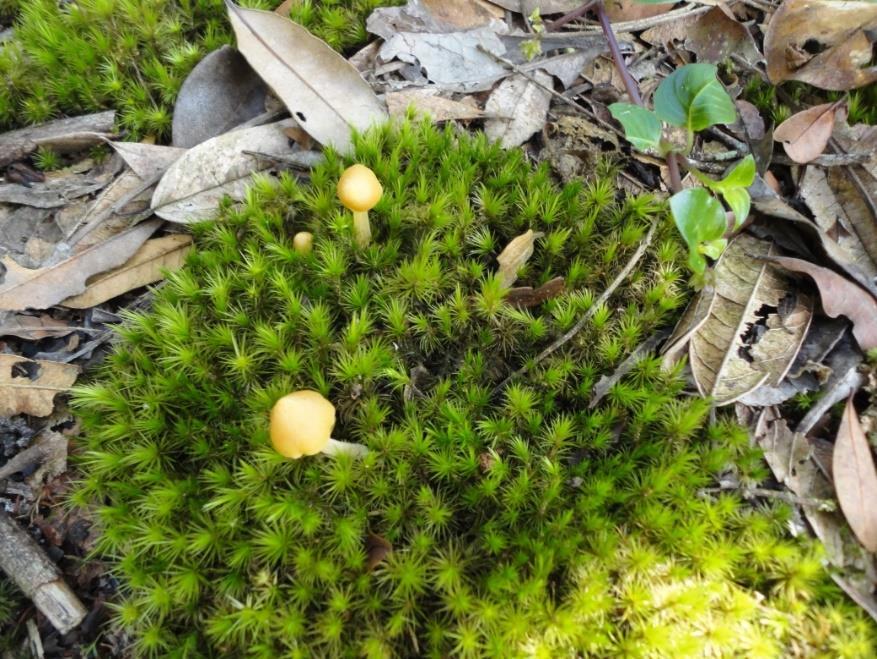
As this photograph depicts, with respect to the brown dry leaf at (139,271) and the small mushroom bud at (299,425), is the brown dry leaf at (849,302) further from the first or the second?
the brown dry leaf at (139,271)

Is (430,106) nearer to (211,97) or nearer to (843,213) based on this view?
(211,97)

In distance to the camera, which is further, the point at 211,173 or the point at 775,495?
the point at 211,173

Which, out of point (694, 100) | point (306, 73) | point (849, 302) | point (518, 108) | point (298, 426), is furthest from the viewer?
point (518, 108)

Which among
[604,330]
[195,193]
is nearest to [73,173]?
[195,193]

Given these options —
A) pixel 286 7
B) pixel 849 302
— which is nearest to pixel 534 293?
pixel 849 302

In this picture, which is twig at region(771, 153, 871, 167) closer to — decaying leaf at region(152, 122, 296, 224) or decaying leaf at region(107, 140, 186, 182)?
decaying leaf at region(152, 122, 296, 224)

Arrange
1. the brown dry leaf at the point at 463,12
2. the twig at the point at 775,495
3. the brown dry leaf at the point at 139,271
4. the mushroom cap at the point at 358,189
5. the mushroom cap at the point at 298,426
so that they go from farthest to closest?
the brown dry leaf at the point at 463,12
the brown dry leaf at the point at 139,271
the mushroom cap at the point at 358,189
the twig at the point at 775,495
the mushroom cap at the point at 298,426

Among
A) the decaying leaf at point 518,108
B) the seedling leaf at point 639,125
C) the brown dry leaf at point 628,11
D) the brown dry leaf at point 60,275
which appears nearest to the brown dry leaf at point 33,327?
the brown dry leaf at point 60,275
